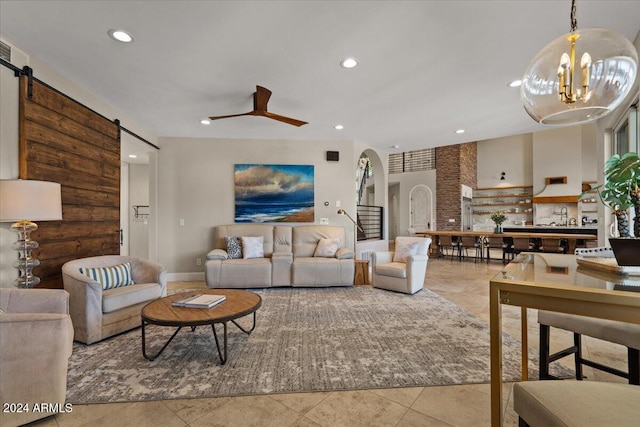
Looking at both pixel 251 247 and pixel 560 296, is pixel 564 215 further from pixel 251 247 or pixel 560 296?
A: pixel 560 296

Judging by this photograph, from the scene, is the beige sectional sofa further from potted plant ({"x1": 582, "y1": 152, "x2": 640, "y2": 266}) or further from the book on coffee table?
potted plant ({"x1": 582, "y1": 152, "x2": 640, "y2": 266})

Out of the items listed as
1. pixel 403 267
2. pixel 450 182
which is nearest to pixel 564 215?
pixel 450 182

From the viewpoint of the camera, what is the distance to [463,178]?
9.78 m

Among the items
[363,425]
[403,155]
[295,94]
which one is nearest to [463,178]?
[403,155]

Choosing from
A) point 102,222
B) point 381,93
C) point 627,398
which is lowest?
point 627,398

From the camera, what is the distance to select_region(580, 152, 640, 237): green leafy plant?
1.27 m

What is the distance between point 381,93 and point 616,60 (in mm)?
2315

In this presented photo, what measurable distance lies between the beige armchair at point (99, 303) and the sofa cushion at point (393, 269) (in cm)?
304

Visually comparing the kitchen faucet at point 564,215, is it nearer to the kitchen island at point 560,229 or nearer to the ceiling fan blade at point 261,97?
the kitchen island at point 560,229

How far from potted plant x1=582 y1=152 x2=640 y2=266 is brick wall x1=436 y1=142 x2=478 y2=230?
8716 millimetres

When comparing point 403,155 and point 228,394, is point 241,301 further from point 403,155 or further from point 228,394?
point 403,155

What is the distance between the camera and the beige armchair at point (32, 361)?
59.9 inches

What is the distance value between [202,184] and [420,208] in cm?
779

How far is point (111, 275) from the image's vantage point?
9.88 ft
